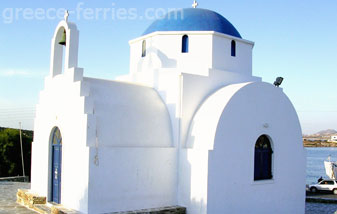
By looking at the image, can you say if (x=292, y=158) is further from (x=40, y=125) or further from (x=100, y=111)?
(x=40, y=125)

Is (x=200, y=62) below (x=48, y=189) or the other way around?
the other way around

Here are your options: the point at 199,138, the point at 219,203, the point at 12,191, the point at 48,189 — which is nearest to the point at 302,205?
the point at 219,203

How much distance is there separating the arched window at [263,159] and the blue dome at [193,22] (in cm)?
372

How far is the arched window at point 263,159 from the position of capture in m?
10.9

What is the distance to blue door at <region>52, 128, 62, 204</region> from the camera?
1038 cm

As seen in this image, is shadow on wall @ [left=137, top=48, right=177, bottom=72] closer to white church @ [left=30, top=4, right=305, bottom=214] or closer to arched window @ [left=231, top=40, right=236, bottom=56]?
white church @ [left=30, top=4, right=305, bottom=214]

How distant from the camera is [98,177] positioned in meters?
8.92

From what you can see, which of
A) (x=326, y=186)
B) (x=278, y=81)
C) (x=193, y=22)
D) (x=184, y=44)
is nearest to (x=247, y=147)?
(x=278, y=81)

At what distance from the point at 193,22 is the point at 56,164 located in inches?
235

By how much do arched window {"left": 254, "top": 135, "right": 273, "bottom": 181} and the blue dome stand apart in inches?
147

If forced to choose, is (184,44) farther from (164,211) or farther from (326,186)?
(326,186)

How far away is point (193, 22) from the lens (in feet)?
40.0

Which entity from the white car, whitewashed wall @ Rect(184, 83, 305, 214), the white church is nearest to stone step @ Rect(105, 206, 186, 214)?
the white church

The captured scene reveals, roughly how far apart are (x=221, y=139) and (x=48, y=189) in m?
4.94
